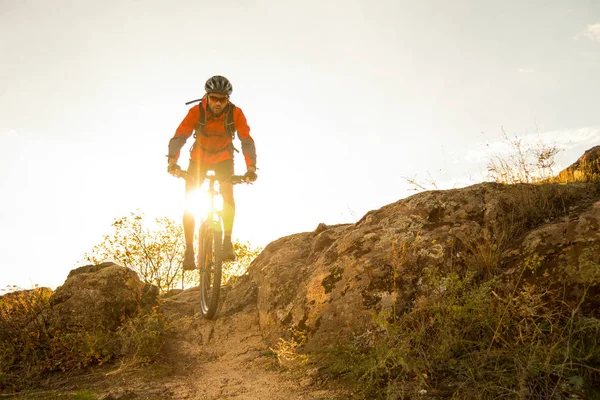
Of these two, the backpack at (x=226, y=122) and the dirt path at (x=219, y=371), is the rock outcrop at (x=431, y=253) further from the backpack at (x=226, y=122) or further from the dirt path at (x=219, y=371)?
the backpack at (x=226, y=122)

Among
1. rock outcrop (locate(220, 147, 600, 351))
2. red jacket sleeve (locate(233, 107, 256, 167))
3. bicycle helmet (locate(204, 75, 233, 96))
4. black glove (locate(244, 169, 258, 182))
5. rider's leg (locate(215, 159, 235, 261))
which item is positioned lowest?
rock outcrop (locate(220, 147, 600, 351))

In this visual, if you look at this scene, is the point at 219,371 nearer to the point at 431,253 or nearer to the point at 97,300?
the point at 97,300

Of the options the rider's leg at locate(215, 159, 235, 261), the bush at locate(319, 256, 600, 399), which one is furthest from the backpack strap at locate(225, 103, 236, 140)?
the bush at locate(319, 256, 600, 399)

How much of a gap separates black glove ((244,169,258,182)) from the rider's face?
3.52ft

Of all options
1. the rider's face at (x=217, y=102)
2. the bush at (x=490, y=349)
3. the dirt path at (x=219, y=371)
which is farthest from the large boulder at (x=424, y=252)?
the rider's face at (x=217, y=102)

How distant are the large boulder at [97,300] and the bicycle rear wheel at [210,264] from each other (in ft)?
3.40

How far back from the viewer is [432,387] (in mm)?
2844

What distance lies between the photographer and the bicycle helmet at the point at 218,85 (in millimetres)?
5742

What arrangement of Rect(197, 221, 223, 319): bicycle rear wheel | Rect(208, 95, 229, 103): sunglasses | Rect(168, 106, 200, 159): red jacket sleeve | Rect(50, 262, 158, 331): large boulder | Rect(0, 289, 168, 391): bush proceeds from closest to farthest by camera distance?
Rect(0, 289, 168, 391): bush → Rect(50, 262, 158, 331): large boulder → Rect(197, 221, 223, 319): bicycle rear wheel → Rect(208, 95, 229, 103): sunglasses → Rect(168, 106, 200, 159): red jacket sleeve

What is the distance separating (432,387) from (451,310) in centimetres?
70

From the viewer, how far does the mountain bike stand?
5.74 meters

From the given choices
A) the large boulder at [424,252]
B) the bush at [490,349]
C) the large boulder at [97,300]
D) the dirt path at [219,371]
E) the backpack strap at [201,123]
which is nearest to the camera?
the bush at [490,349]

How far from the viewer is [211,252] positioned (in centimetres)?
601

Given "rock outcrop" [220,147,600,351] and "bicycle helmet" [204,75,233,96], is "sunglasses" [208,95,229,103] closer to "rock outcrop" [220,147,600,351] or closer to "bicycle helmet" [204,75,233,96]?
"bicycle helmet" [204,75,233,96]
